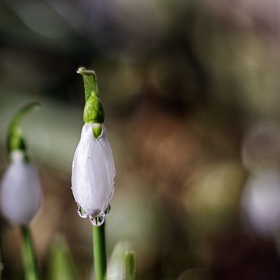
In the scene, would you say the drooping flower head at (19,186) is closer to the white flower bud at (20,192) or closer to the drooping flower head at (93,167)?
the white flower bud at (20,192)

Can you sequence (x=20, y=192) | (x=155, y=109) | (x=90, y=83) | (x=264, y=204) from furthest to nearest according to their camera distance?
(x=155, y=109), (x=264, y=204), (x=20, y=192), (x=90, y=83)

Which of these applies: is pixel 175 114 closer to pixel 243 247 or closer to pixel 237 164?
pixel 237 164

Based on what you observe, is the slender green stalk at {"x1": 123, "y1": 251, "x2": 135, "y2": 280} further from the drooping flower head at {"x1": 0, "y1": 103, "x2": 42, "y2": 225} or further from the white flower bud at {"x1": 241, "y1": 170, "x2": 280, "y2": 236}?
the white flower bud at {"x1": 241, "y1": 170, "x2": 280, "y2": 236}

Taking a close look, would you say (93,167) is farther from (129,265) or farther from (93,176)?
(129,265)

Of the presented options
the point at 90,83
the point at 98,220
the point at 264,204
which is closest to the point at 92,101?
the point at 90,83

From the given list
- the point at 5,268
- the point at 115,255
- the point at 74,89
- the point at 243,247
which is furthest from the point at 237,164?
the point at 115,255

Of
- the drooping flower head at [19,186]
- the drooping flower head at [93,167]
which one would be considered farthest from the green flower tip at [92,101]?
the drooping flower head at [19,186]

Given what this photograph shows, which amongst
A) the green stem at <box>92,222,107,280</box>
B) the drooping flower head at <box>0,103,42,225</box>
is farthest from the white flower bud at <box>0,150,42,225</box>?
the green stem at <box>92,222,107,280</box>
